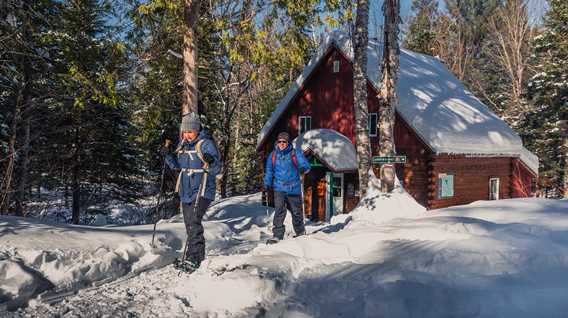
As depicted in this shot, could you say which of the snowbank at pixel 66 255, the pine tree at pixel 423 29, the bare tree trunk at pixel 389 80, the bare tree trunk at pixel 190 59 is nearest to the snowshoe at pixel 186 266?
the snowbank at pixel 66 255

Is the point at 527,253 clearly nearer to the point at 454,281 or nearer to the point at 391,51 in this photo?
the point at 454,281

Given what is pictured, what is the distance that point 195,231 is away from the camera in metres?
5.34

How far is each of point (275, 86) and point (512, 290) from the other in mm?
28624

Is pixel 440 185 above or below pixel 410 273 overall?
above

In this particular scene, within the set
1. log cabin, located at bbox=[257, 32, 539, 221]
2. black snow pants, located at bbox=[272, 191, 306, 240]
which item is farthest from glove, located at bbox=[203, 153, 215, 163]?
log cabin, located at bbox=[257, 32, 539, 221]

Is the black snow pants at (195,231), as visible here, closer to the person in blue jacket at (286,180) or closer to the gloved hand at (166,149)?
the gloved hand at (166,149)

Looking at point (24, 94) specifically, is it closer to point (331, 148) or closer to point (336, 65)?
point (331, 148)

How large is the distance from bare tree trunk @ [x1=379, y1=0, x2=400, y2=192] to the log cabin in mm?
5365

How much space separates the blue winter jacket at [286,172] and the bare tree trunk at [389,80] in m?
3.06

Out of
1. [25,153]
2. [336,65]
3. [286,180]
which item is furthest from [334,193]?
[25,153]

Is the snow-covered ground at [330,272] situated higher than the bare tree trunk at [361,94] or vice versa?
the bare tree trunk at [361,94]

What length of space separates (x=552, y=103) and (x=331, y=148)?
17534 millimetres

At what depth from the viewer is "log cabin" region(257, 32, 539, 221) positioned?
15.2 metres

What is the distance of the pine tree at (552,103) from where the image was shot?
24.3 m
